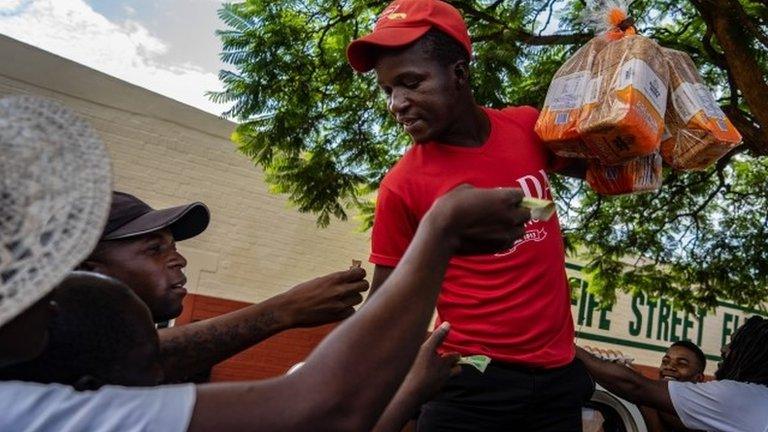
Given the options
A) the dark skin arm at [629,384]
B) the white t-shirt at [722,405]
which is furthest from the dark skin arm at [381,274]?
the white t-shirt at [722,405]

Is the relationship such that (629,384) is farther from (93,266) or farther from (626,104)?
(93,266)

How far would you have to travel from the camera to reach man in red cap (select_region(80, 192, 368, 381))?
A: 2.18m

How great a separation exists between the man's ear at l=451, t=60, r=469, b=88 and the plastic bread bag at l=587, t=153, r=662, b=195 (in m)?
0.52

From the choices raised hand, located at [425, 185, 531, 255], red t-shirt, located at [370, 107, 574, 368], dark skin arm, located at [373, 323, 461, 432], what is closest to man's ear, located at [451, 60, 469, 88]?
red t-shirt, located at [370, 107, 574, 368]

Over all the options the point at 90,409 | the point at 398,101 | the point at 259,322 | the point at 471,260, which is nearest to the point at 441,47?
the point at 398,101

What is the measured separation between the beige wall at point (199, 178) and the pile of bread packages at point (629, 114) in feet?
23.1

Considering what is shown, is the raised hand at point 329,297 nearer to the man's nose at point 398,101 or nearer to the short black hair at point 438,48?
the man's nose at point 398,101

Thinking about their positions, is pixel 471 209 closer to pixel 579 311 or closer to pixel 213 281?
pixel 213 281

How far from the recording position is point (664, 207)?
7.27 m

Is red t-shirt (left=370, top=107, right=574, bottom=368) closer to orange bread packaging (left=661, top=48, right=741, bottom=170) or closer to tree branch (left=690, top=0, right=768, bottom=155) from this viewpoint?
orange bread packaging (left=661, top=48, right=741, bottom=170)

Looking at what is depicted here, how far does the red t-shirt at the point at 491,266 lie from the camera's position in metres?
2.32

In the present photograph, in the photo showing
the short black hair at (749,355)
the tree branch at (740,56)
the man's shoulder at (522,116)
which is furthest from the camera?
the tree branch at (740,56)

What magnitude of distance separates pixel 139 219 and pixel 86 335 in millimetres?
1147

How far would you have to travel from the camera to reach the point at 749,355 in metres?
3.68
